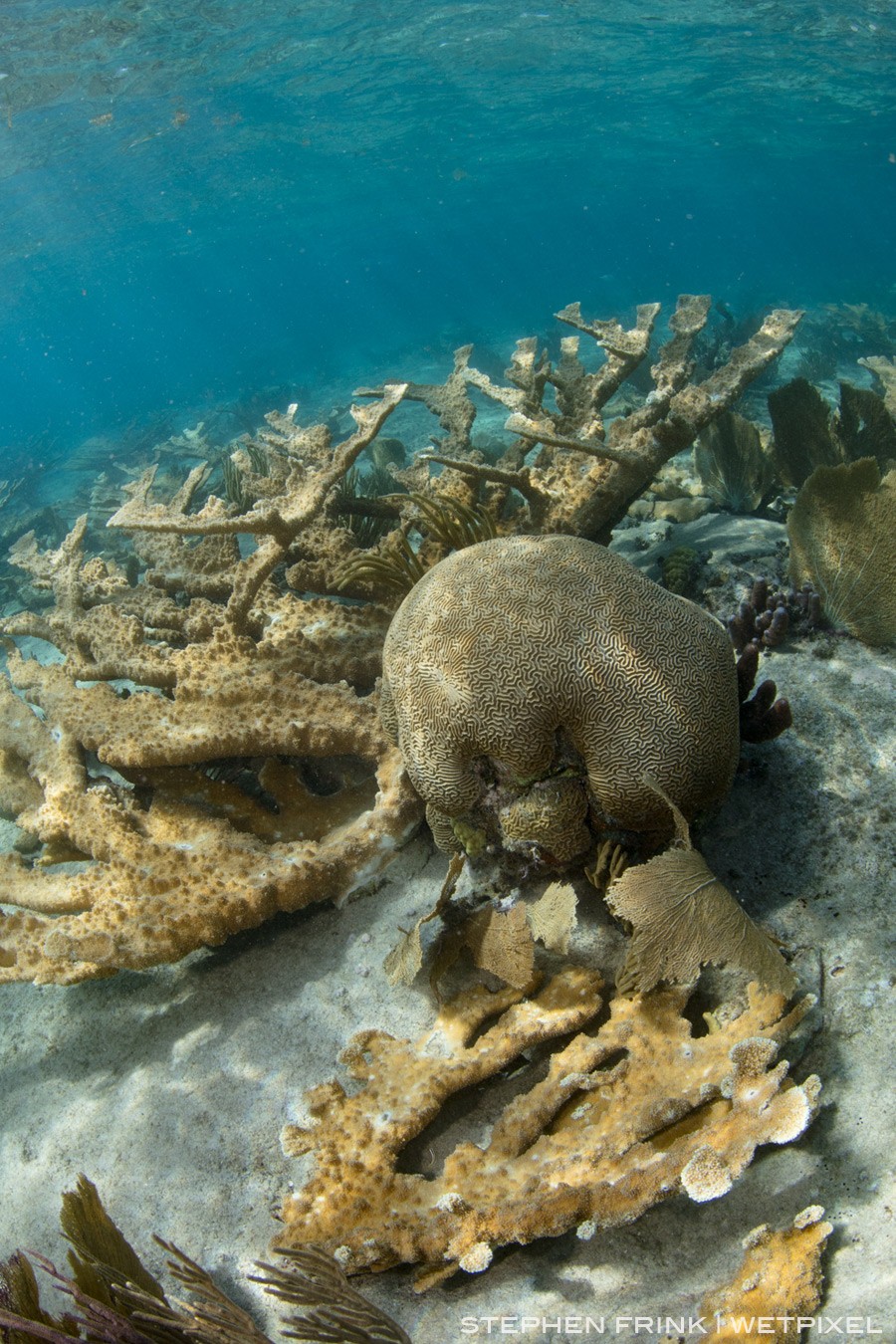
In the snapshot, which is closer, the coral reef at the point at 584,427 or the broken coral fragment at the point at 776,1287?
the broken coral fragment at the point at 776,1287

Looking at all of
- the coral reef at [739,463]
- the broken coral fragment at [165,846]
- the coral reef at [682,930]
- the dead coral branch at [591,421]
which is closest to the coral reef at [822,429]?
the coral reef at [739,463]

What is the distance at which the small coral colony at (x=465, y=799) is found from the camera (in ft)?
8.00

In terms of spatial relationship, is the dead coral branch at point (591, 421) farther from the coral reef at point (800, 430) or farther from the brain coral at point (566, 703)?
the brain coral at point (566, 703)

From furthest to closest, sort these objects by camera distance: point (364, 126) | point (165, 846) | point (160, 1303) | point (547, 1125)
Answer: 1. point (364, 126)
2. point (165, 846)
3. point (547, 1125)
4. point (160, 1303)

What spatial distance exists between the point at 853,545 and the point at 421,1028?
3.72 meters

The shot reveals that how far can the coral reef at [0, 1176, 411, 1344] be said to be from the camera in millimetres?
2246

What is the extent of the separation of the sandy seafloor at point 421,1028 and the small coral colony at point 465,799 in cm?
16

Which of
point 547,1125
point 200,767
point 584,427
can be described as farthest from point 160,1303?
point 584,427

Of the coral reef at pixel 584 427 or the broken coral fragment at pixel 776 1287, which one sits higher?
the coral reef at pixel 584 427

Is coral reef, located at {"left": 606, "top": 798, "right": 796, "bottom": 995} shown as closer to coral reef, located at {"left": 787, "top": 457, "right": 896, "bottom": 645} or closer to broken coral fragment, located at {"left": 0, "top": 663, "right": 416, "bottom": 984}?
broken coral fragment, located at {"left": 0, "top": 663, "right": 416, "bottom": 984}

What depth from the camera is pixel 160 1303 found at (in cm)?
244

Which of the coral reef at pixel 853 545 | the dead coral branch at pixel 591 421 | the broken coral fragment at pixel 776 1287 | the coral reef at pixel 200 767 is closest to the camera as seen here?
the broken coral fragment at pixel 776 1287

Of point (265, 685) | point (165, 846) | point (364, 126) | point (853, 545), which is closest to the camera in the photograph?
point (165, 846)

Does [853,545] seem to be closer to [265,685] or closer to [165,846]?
[265,685]
